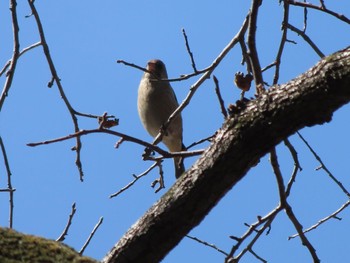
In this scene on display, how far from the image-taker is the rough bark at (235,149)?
178 cm

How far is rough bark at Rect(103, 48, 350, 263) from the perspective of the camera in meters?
1.78

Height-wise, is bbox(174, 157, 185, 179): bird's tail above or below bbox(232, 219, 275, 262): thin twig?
above

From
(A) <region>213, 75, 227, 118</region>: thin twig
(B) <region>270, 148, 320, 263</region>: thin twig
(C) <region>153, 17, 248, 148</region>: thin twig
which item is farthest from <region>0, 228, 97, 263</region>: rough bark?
(C) <region>153, 17, 248, 148</region>: thin twig

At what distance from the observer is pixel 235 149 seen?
73.4 inches

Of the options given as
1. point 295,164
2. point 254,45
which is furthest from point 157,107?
point 254,45

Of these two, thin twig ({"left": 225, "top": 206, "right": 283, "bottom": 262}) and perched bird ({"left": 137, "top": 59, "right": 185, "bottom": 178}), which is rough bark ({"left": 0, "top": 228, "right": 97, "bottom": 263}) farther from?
perched bird ({"left": 137, "top": 59, "right": 185, "bottom": 178})

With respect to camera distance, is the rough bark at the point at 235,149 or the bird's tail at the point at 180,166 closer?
the rough bark at the point at 235,149

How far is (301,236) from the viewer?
261cm

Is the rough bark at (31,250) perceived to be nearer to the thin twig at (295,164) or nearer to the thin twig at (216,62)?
the thin twig at (295,164)

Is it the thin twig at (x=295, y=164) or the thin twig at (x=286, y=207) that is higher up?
the thin twig at (x=295, y=164)

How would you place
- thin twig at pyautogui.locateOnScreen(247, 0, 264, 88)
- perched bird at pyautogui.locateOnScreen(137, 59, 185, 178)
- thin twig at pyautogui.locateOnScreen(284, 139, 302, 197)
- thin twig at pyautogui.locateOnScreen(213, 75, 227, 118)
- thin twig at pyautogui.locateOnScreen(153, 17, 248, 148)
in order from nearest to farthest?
thin twig at pyautogui.locateOnScreen(213, 75, 227, 118), thin twig at pyautogui.locateOnScreen(247, 0, 264, 88), thin twig at pyautogui.locateOnScreen(284, 139, 302, 197), thin twig at pyautogui.locateOnScreen(153, 17, 248, 148), perched bird at pyautogui.locateOnScreen(137, 59, 185, 178)

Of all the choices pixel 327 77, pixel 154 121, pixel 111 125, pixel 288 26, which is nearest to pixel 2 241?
pixel 111 125

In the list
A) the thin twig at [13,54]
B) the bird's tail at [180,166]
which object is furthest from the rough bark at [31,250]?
the thin twig at [13,54]

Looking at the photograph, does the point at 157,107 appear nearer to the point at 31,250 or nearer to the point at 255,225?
the point at 255,225
